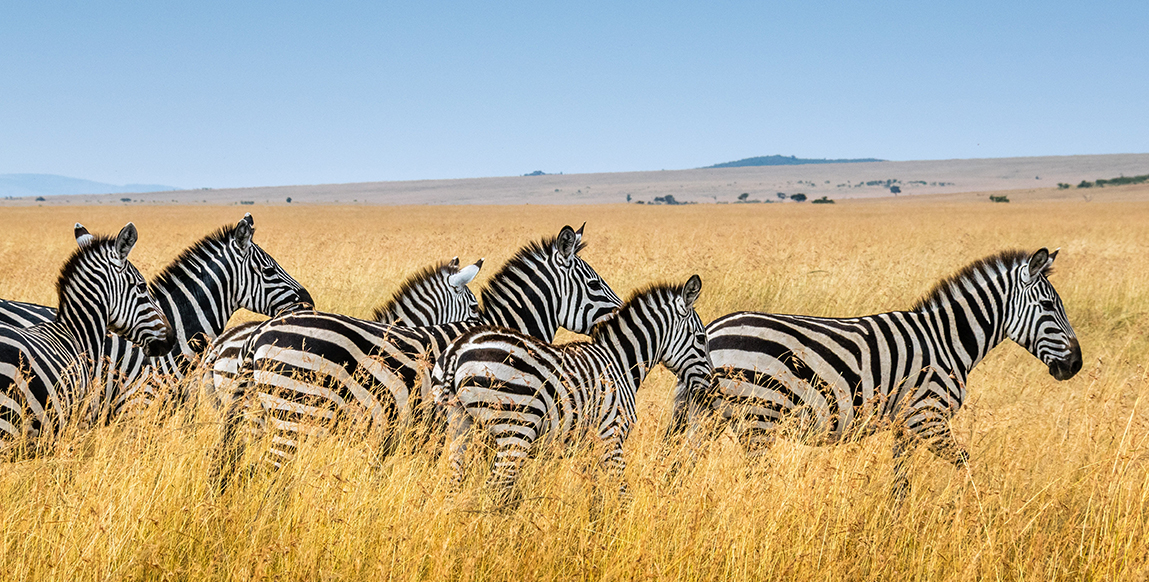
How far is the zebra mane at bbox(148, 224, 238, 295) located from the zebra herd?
2 cm

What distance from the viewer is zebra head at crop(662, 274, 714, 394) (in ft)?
17.0

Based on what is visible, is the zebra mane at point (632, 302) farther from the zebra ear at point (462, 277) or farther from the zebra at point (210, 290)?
the zebra at point (210, 290)

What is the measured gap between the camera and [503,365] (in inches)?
170

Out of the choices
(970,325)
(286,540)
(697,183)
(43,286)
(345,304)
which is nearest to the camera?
(286,540)

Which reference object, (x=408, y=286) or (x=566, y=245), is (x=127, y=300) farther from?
(x=566, y=245)

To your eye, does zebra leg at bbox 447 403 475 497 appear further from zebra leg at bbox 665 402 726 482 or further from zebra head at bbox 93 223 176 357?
zebra head at bbox 93 223 176 357

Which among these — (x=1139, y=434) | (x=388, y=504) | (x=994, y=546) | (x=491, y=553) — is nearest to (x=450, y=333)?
(x=388, y=504)

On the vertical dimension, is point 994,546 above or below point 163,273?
below

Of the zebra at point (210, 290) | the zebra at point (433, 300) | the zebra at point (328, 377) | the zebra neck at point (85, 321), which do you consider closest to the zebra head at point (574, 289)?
the zebra at point (433, 300)

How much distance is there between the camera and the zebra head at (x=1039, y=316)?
18.4 ft

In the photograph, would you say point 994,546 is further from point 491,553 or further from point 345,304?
point 345,304

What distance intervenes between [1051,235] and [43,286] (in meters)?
24.5

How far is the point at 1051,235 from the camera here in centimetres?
2458

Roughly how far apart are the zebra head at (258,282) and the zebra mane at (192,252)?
0.21ft
